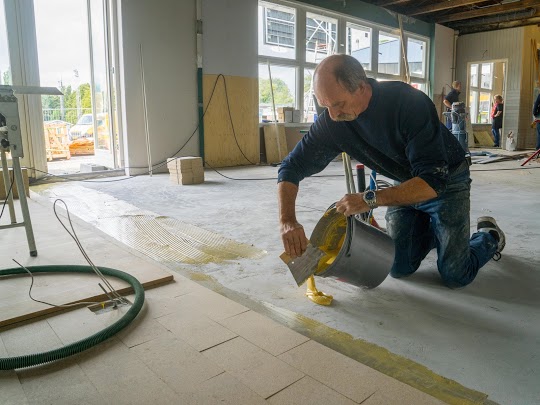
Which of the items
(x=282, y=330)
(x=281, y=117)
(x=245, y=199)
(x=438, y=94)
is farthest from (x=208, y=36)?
(x=438, y=94)

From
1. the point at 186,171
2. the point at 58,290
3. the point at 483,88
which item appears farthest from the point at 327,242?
the point at 483,88

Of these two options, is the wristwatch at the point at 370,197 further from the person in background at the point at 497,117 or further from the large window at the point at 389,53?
the person in background at the point at 497,117

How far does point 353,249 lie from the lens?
5.39 feet

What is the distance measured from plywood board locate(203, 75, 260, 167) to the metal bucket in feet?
18.2

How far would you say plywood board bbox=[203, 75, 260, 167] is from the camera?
7.14 metres

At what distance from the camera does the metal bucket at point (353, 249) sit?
64.2 inches

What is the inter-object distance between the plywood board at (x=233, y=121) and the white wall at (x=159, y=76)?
0.27 m

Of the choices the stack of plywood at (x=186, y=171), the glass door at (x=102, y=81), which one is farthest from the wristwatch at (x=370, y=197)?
the glass door at (x=102, y=81)

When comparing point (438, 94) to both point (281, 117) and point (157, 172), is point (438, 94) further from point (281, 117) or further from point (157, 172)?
point (157, 172)

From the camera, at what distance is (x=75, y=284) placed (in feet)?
6.07

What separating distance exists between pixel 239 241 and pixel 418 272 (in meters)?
1.11

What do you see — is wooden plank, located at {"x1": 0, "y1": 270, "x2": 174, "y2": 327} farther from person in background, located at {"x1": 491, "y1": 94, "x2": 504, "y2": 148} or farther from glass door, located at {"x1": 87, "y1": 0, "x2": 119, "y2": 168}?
person in background, located at {"x1": 491, "y1": 94, "x2": 504, "y2": 148}

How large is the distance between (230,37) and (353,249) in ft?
20.8

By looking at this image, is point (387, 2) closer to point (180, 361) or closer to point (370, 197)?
point (370, 197)
